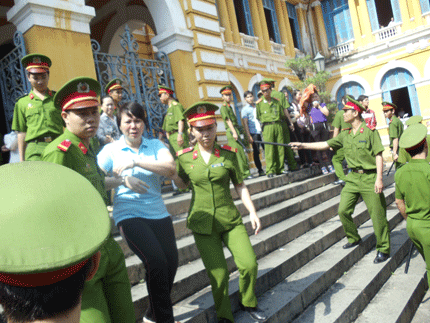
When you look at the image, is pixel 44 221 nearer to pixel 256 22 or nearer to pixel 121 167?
pixel 121 167

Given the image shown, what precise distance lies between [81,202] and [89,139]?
1.87 metres

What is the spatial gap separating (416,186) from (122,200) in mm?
2841

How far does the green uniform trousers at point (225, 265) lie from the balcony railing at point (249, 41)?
1191cm

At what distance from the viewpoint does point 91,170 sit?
2.49 metres

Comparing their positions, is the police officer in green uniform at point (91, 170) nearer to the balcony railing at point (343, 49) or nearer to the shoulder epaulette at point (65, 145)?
the shoulder epaulette at point (65, 145)

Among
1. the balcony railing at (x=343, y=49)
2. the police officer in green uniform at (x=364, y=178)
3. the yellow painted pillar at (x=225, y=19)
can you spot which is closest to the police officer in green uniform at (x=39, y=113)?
the police officer in green uniform at (x=364, y=178)

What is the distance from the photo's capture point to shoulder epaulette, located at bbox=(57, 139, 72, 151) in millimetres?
2266

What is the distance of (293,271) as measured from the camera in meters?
4.59

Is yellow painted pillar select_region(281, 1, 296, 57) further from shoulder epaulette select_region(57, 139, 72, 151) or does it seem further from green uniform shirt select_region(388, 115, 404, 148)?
shoulder epaulette select_region(57, 139, 72, 151)

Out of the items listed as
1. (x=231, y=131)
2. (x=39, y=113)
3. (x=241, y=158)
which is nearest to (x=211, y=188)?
(x=39, y=113)

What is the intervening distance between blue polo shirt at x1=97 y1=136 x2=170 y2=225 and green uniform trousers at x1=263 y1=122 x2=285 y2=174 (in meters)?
5.02

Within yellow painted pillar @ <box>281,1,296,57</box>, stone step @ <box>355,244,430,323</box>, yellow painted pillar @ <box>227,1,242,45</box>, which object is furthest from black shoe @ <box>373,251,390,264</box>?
yellow painted pillar @ <box>281,1,296,57</box>

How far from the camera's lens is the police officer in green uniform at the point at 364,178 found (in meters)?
5.01

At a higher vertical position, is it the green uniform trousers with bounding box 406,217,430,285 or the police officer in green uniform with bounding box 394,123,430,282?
the police officer in green uniform with bounding box 394,123,430,282
